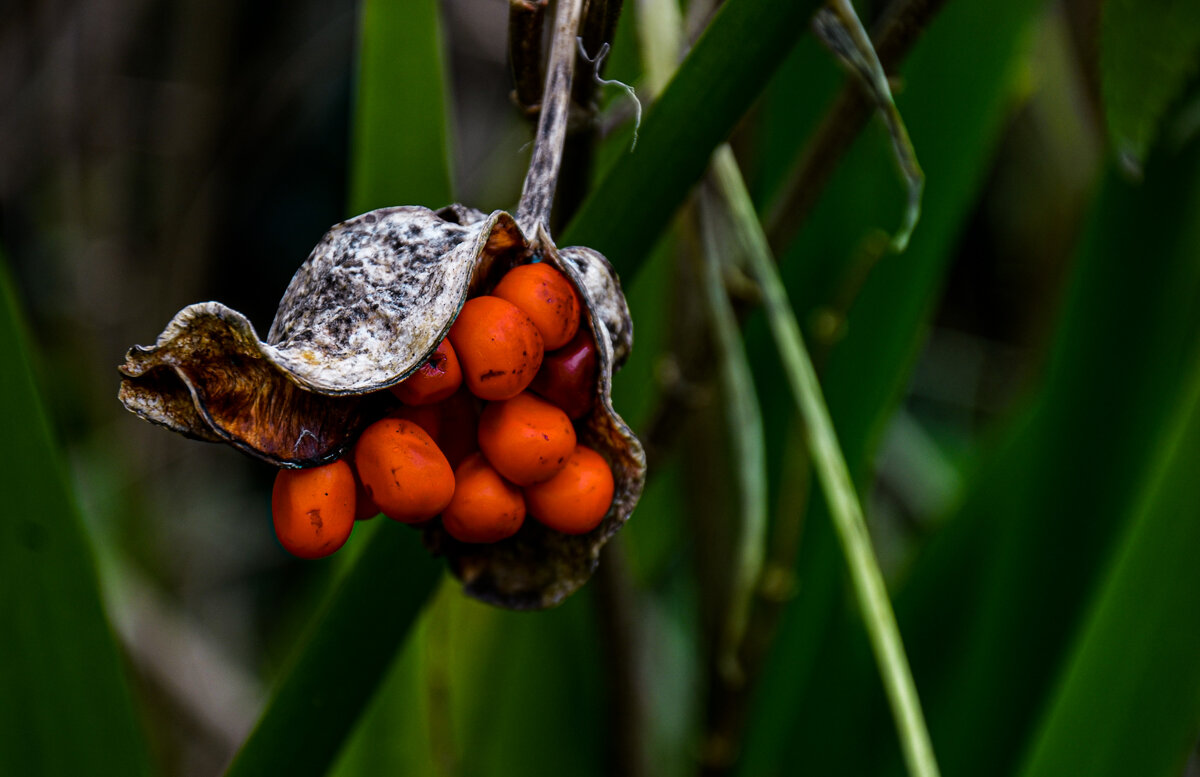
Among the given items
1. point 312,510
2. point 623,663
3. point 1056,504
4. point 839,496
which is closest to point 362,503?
point 312,510

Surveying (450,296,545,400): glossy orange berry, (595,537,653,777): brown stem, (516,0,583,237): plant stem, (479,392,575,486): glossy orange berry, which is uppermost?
(516,0,583,237): plant stem

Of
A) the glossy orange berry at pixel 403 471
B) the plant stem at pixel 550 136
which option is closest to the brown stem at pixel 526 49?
the plant stem at pixel 550 136

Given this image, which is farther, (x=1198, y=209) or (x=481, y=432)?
(x=1198, y=209)

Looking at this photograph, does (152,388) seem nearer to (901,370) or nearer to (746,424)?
(746,424)

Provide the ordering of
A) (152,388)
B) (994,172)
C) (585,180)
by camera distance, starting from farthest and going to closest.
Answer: (994,172)
(585,180)
(152,388)

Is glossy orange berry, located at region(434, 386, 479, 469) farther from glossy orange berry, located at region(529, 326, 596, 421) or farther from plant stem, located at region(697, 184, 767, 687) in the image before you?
plant stem, located at region(697, 184, 767, 687)

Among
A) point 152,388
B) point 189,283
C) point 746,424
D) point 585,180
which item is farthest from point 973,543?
point 189,283

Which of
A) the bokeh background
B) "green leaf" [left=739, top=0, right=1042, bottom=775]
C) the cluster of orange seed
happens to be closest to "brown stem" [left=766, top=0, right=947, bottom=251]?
the bokeh background
